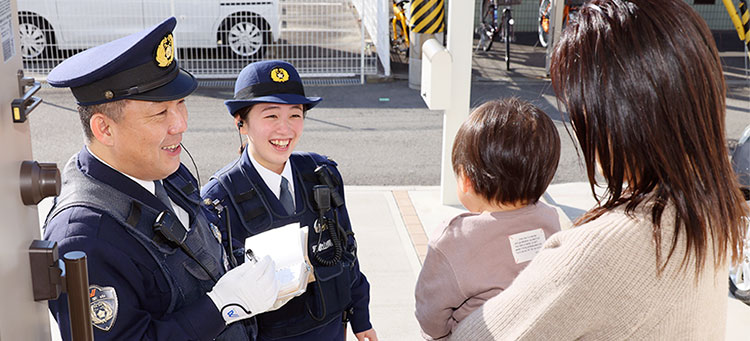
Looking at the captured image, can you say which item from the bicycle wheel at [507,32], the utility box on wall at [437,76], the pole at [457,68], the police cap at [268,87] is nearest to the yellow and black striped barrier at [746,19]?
the bicycle wheel at [507,32]

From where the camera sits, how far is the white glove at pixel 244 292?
79.8 inches

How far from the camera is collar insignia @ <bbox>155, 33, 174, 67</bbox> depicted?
2.11 meters

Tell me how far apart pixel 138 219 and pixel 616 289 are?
1.33m

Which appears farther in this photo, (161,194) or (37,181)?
(161,194)

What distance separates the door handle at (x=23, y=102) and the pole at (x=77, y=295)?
273mm

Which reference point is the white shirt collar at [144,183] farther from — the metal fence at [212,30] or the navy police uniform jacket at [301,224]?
the metal fence at [212,30]

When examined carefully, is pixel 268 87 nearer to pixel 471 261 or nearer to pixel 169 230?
pixel 169 230

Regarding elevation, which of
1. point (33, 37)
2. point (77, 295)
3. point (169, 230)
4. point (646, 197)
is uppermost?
point (646, 197)

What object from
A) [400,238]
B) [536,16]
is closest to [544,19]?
[536,16]

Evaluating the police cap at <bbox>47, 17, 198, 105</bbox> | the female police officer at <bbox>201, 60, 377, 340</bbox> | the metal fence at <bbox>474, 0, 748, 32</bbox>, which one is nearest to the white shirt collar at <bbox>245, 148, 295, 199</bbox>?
the female police officer at <bbox>201, 60, 377, 340</bbox>

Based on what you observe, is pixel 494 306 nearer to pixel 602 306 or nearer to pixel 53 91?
pixel 602 306

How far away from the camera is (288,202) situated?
109 inches

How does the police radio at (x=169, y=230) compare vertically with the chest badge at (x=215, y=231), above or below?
above

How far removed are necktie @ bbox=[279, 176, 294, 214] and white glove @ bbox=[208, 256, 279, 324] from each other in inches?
25.8
